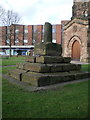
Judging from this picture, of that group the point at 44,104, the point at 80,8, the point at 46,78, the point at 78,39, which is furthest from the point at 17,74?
the point at 80,8

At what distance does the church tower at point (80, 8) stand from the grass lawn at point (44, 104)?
3258 cm

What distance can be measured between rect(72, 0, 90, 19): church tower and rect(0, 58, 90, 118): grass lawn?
32.6m

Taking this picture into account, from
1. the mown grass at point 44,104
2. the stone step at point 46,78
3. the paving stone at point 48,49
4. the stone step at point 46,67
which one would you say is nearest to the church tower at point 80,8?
the paving stone at point 48,49

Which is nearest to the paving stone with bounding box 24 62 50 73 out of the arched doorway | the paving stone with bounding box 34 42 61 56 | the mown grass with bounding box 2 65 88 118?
the paving stone with bounding box 34 42 61 56

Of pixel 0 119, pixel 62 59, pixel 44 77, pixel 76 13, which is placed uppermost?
pixel 76 13

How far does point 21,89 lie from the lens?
237 inches

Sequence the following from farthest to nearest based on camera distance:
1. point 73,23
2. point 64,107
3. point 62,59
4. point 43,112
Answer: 1. point 73,23
2. point 62,59
3. point 64,107
4. point 43,112

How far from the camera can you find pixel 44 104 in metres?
4.42

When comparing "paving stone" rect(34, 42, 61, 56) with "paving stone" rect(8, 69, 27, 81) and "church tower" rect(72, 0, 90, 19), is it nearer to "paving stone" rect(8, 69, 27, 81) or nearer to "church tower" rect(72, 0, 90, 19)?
"paving stone" rect(8, 69, 27, 81)

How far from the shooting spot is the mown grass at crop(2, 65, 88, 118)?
3721mm

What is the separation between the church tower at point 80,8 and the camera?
115 feet

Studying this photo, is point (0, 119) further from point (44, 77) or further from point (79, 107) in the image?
point (44, 77)

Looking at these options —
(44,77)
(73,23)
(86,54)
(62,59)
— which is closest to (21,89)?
(44,77)

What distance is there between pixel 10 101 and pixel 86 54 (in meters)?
22.7
